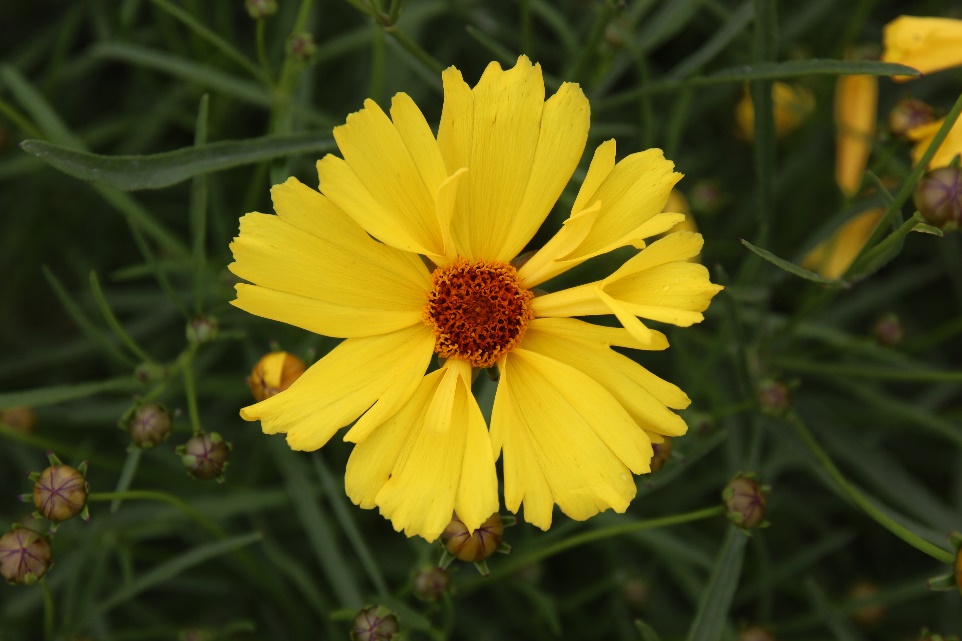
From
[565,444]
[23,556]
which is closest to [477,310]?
[565,444]

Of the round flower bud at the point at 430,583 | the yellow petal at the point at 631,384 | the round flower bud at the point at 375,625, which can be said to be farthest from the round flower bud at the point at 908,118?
the round flower bud at the point at 375,625

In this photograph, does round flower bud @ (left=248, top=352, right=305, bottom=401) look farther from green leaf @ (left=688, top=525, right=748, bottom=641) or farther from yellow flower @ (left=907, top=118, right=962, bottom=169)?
yellow flower @ (left=907, top=118, right=962, bottom=169)

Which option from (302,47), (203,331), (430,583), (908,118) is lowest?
(430,583)

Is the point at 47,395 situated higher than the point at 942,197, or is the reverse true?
the point at 47,395

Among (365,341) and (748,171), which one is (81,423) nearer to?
(365,341)

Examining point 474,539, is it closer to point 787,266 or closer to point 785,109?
point 787,266

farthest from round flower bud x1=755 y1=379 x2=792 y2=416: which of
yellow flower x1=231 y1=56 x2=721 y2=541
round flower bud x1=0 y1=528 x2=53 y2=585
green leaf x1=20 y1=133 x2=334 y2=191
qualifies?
round flower bud x1=0 y1=528 x2=53 y2=585

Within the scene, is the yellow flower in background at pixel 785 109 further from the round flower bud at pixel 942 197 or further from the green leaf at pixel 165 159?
the green leaf at pixel 165 159
